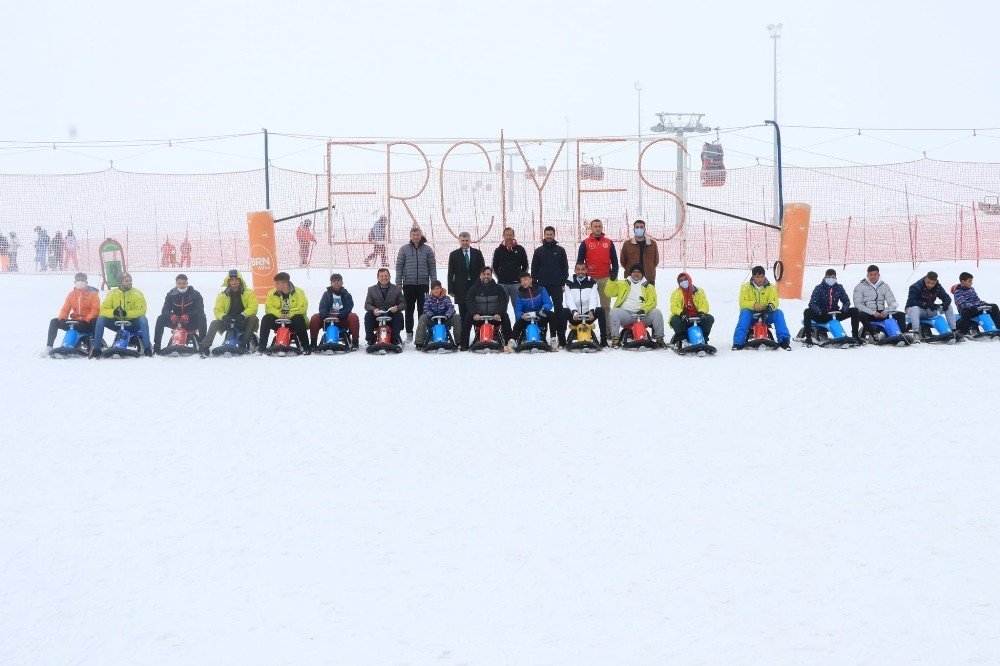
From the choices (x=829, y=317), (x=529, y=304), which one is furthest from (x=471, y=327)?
(x=829, y=317)

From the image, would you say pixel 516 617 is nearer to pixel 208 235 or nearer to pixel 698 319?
pixel 698 319

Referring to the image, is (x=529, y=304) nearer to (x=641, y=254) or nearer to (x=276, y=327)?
(x=641, y=254)

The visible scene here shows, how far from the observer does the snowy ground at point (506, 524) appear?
3965 mm

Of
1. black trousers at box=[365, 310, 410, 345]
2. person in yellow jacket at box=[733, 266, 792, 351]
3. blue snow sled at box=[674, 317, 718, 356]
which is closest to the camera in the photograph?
blue snow sled at box=[674, 317, 718, 356]

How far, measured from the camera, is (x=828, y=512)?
17.5 ft

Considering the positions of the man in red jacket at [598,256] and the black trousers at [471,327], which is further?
the man in red jacket at [598,256]

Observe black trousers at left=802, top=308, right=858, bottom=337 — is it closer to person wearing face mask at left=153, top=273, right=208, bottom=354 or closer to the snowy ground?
the snowy ground

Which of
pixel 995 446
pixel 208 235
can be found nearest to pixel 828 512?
pixel 995 446

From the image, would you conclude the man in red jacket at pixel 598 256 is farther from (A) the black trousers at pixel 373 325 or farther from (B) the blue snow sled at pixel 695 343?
(A) the black trousers at pixel 373 325

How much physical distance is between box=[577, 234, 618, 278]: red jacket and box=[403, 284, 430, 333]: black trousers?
2.14m

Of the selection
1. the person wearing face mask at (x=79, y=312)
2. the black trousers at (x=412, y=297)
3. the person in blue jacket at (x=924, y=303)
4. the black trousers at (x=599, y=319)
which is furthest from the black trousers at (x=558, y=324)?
the person wearing face mask at (x=79, y=312)

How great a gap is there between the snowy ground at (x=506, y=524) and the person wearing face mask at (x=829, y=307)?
3.11 metres

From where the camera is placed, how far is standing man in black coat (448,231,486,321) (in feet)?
43.3

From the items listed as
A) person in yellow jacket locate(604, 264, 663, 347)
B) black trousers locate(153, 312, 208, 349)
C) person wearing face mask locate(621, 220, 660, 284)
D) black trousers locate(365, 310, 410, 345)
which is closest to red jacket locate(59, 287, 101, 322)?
black trousers locate(153, 312, 208, 349)
